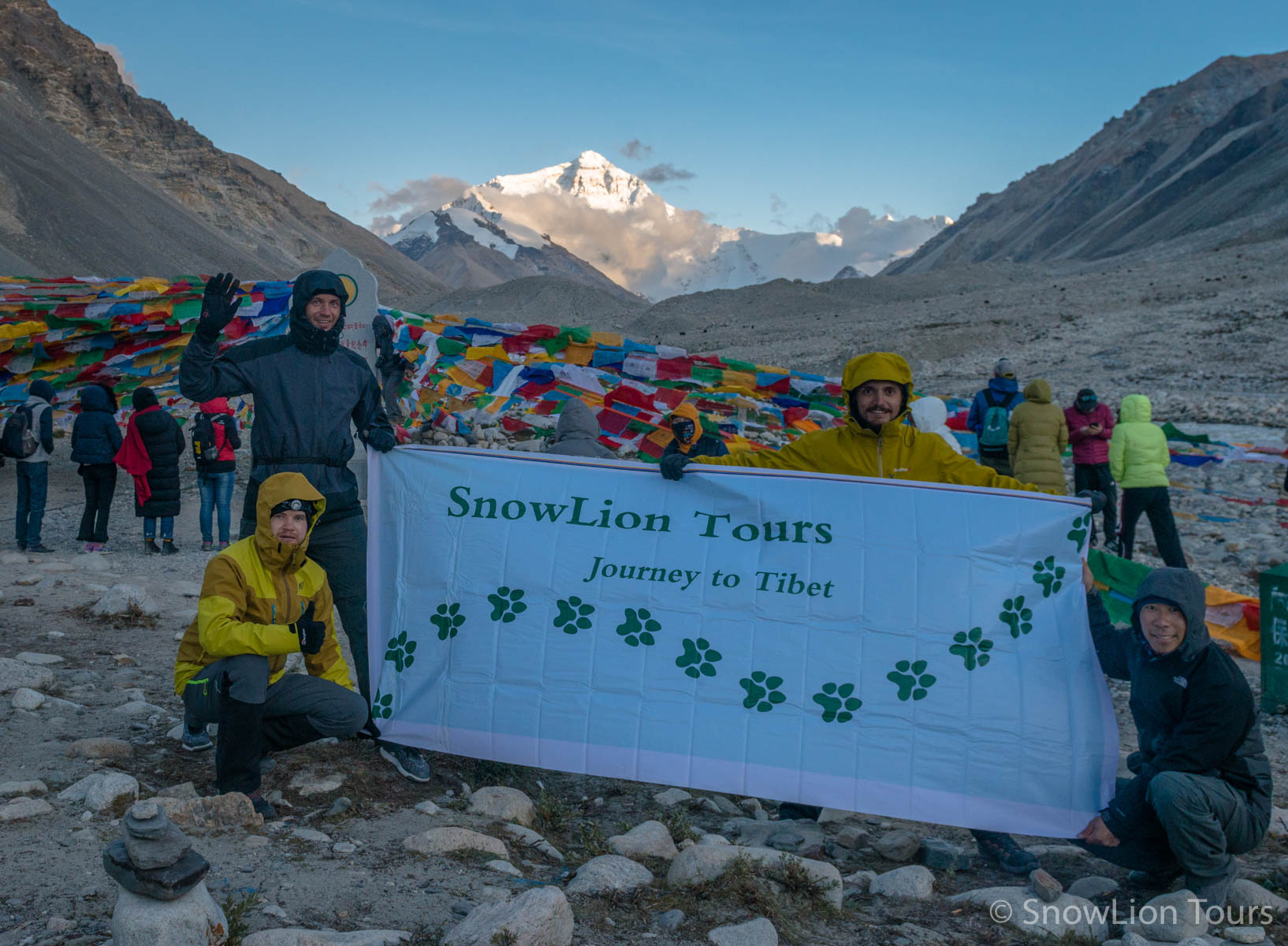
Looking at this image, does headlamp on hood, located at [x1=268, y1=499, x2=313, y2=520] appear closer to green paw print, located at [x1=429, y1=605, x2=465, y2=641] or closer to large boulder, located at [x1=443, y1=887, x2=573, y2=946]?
green paw print, located at [x1=429, y1=605, x2=465, y2=641]

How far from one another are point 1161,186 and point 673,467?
86.8 m

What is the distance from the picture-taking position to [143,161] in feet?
297

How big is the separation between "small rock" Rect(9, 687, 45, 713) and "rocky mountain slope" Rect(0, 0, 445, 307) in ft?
152

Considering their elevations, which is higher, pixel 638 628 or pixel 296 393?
pixel 296 393

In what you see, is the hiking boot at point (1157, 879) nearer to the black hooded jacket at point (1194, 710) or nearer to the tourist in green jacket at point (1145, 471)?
the black hooded jacket at point (1194, 710)

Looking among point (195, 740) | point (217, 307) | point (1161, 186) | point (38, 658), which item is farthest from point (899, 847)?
point (1161, 186)

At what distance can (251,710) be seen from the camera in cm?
361

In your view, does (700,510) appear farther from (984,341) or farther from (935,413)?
(984,341)

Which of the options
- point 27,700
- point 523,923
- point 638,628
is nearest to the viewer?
point 523,923

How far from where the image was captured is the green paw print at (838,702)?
3.89m

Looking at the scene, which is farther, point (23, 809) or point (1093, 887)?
point (1093, 887)

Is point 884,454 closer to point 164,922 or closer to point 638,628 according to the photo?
point 638,628

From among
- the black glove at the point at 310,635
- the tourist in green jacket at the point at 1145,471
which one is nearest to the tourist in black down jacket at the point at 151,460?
the black glove at the point at 310,635

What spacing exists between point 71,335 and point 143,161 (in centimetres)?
9255
